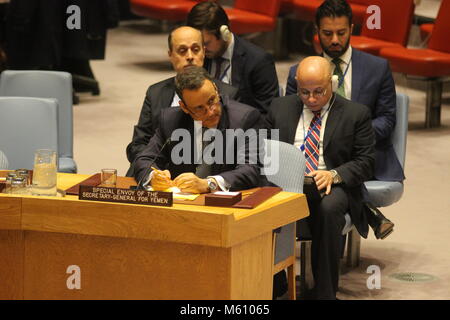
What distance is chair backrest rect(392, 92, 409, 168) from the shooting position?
5777 millimetres

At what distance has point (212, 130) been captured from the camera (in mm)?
4930

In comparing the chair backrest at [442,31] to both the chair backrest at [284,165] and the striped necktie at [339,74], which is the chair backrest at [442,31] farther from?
the chair backrest at [284,165]

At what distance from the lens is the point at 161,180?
4.66 meters

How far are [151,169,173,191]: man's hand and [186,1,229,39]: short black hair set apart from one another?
155 centimetres

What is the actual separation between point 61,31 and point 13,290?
5.53 meters

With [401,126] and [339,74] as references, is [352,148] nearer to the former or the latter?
[401,126]

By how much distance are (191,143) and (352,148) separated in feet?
2.87

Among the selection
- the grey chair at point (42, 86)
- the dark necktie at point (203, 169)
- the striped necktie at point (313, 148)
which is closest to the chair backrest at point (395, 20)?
the grey chair at point (42, 86)

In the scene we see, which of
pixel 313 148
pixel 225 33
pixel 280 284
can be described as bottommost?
pixel 280 284

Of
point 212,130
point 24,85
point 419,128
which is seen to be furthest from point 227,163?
point 419,128

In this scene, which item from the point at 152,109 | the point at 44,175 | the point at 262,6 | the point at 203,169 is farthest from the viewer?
the point at 262,6

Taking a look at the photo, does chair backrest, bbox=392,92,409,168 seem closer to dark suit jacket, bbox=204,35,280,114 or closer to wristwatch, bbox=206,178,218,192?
dark suit jacket, bbox=204,35,280,114

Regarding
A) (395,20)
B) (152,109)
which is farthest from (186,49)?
(395,20)
